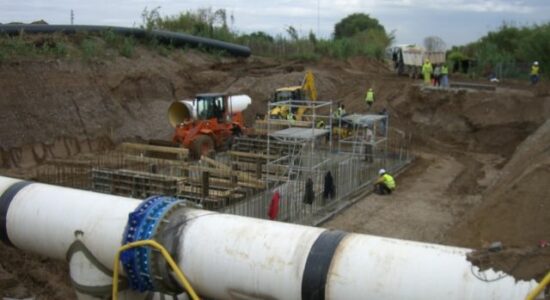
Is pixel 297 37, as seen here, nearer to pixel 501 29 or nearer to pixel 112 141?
pixel 501 29

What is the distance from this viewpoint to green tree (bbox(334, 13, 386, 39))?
105 metres

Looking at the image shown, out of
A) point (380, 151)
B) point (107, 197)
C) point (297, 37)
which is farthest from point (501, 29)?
point (107, 197)

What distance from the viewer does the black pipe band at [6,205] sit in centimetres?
627

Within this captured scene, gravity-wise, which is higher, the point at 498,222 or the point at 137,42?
the point at 137,42

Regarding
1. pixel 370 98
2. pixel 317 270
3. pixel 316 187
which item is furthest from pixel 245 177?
pixel 370 98

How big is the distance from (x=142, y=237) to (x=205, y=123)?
16.9m

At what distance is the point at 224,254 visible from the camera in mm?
5152

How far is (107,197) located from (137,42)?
2657cm

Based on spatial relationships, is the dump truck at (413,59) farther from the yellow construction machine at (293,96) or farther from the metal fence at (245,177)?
the metal fence at (245,177)

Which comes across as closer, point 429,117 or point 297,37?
point 429,117

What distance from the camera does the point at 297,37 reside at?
49.4 metres

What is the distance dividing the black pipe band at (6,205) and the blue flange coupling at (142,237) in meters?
1.59

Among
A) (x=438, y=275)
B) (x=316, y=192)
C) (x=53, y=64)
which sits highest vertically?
(x=53, y=64)

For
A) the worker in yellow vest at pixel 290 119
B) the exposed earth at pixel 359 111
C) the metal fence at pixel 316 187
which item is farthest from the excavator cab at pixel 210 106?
the metal fence at pixel 316 187
